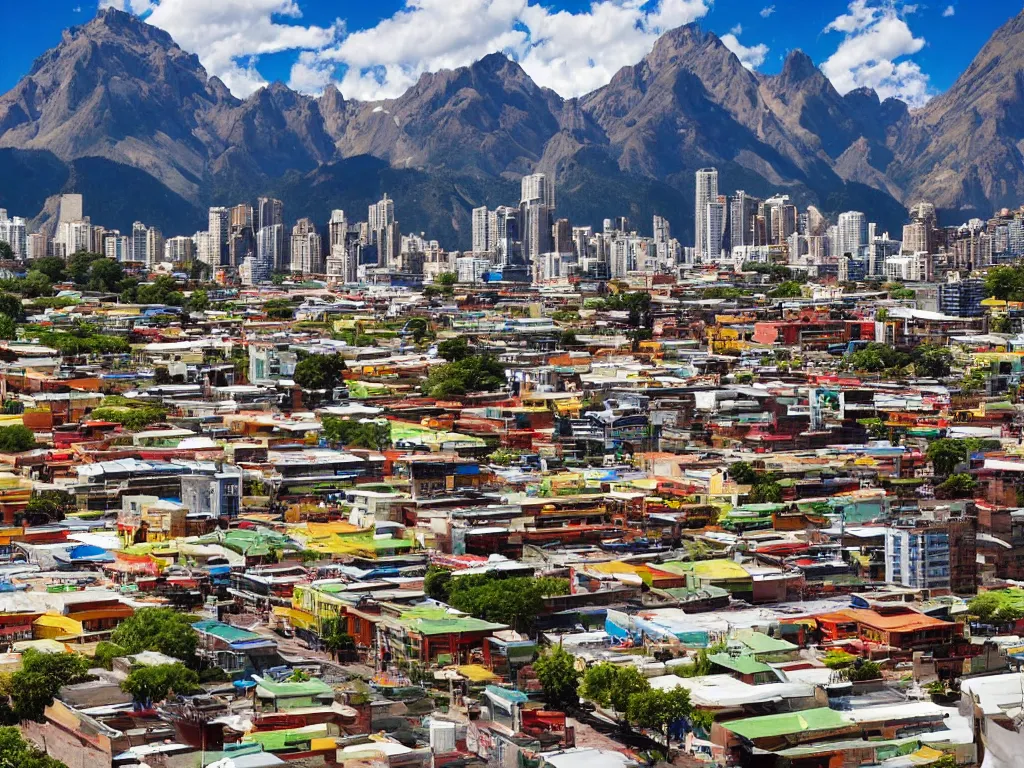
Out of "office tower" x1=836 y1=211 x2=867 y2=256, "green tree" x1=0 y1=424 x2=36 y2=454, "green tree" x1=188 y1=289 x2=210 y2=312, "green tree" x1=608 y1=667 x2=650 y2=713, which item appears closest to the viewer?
"green tree" x1=608 y1=667 x2=650 y2=713

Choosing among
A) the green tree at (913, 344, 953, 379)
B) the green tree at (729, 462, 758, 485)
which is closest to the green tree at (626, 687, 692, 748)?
the green tree at (729, 462, 758, 485)

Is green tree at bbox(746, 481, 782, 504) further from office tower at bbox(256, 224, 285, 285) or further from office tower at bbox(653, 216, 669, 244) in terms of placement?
office tower at bbox(653, 216, 669, 244)

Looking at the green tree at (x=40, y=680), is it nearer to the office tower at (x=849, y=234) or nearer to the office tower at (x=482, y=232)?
the office tower at (x=849, y=234)

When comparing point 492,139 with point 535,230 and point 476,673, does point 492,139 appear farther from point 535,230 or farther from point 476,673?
point 476,673

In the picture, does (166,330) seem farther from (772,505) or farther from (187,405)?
(772,505)

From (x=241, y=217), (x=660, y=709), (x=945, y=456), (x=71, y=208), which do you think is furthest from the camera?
(x=71, y=208)

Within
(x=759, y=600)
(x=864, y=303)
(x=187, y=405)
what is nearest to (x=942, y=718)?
(x=759, y=600)

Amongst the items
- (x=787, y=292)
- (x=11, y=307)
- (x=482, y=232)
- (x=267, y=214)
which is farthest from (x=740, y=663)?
(x=482, y=232)
